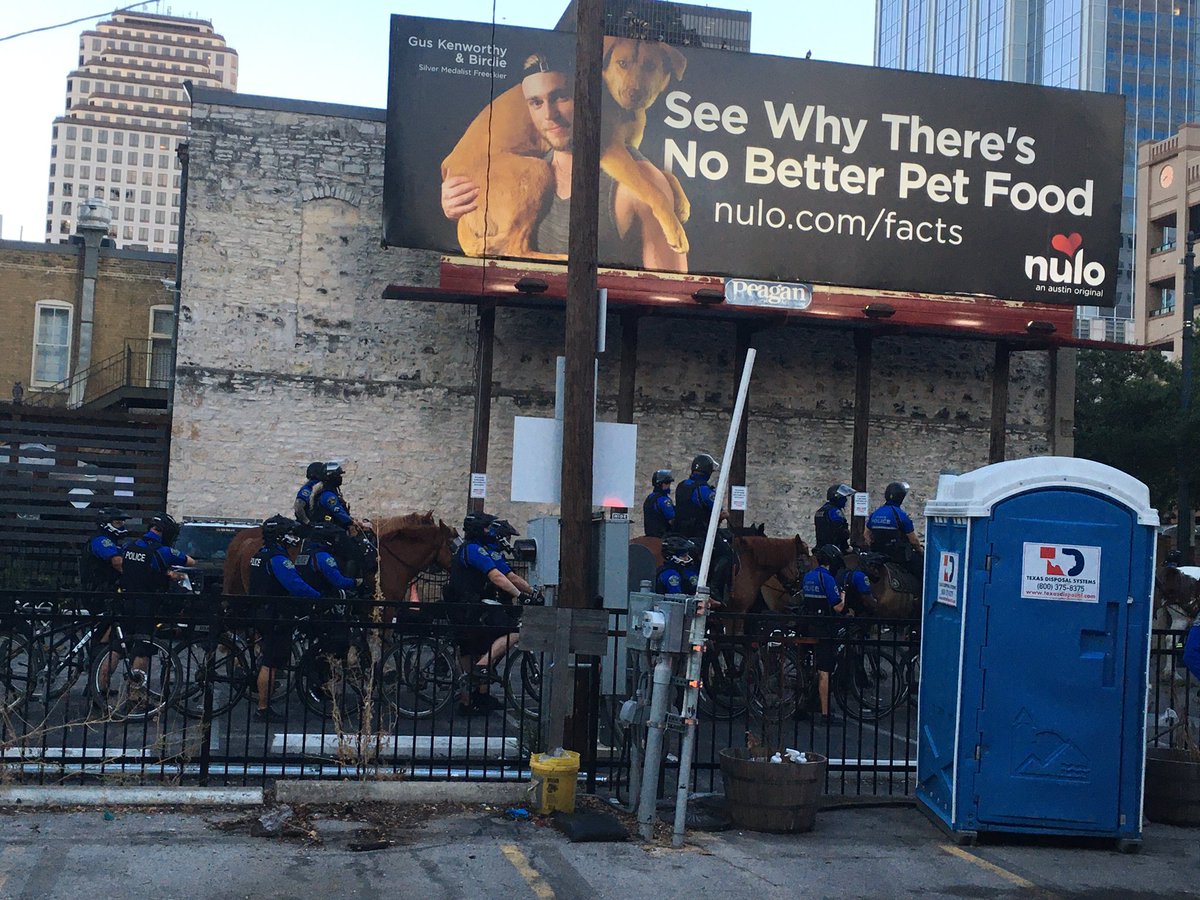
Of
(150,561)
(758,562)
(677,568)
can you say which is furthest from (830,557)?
(150,561)

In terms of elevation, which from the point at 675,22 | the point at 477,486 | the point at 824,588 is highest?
the point at 675,22

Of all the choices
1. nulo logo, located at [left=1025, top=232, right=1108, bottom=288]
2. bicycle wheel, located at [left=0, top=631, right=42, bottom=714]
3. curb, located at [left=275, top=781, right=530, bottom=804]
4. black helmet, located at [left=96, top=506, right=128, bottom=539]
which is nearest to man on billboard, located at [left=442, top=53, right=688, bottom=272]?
Answer: nulo logo, located at [left=1025, top=232, right=1108, bottom=288]

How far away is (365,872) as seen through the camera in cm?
750

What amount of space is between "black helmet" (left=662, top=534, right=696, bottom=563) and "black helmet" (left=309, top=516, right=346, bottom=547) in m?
3.09

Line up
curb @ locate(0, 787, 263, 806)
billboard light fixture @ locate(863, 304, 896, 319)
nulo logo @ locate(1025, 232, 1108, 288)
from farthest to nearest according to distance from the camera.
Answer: nulo logo @ locate(1025, 232, 1108, 288) → billboard light fixture @ locate(863, 304, 896, 319) → curb @ locate(0, 787, 263, 806)

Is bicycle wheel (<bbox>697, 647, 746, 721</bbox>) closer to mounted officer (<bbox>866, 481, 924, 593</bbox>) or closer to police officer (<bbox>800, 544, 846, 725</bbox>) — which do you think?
police officer (<bbox>800, 544, 846, 725</bbox>)

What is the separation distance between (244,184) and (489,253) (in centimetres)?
552

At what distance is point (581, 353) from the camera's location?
9.75 metres

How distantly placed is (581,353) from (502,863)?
143 inches

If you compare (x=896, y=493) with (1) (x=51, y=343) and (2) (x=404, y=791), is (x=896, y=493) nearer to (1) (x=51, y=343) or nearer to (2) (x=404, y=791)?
(2) (x=404, y=791)

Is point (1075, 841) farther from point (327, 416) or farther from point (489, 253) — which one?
point (327, 416)

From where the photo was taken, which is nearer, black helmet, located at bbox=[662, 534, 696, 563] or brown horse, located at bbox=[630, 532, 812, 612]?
black helmet, located at bbox=[662, 534, 696, 563]

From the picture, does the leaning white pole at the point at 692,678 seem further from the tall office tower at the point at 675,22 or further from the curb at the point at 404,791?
the tall office tower at the point at 675,22

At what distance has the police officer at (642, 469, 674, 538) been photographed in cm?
1583
